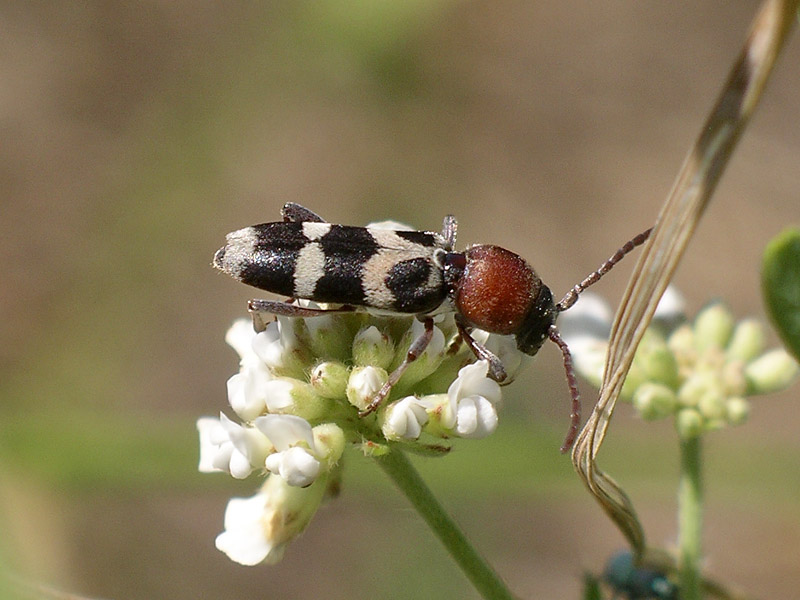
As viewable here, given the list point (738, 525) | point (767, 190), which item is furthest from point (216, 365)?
point (767, 190)

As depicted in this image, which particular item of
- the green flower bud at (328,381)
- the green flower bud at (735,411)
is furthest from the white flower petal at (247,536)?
the green flower bud at (735,411)

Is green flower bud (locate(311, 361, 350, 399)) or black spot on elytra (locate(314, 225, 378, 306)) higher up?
black spot on elytra (locate(314, 225, 378, 306))

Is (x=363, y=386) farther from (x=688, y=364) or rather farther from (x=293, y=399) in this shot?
(x=688, y=364)

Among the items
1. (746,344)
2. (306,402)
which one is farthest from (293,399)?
(746,344)

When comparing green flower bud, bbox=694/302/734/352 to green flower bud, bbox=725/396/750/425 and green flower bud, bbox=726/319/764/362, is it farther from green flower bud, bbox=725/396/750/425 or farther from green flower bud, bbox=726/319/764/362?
green flower bud, bbox=725/396/750/425

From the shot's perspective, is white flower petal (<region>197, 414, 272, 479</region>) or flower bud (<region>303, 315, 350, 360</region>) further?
flower bud (<region>303, 315, 350, 360</region>)

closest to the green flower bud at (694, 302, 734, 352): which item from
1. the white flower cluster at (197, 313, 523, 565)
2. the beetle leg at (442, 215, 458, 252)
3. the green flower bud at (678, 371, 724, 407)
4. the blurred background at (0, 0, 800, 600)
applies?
the green flower bud at (678, 371, 724, 407)
